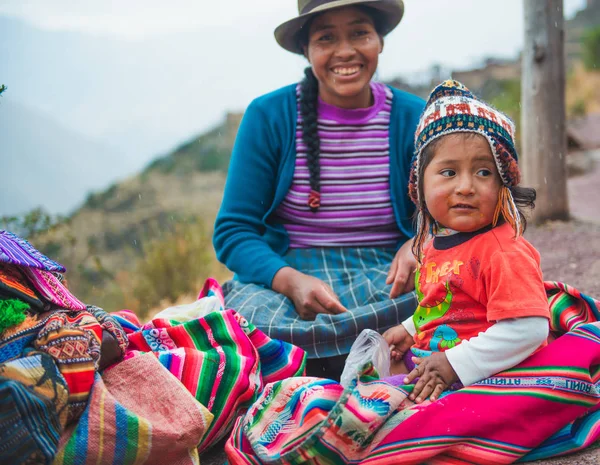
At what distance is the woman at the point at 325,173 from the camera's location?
275cm

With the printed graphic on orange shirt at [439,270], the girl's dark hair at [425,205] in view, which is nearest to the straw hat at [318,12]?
the girl's dark hair at [425,205]

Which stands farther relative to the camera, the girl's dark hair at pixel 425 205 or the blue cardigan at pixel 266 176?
the blue cardigan at pixel 266 176

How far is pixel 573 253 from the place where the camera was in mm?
4289

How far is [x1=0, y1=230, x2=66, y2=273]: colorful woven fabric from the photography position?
186 centimetres

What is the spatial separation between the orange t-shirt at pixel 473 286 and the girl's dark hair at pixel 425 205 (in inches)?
1.8

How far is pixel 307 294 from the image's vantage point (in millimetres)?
2547

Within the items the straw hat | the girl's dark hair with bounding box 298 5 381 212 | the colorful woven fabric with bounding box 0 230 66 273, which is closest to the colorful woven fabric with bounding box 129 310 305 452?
the colorful woven fabric with bounding box 0 230 66 273

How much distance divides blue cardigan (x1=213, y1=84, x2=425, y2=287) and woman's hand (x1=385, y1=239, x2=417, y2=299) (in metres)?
0.32

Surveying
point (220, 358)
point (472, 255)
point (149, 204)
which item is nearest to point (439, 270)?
point (472, 255)

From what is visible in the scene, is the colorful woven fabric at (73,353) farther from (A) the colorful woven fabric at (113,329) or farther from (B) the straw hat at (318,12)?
(B) the straw hat at (318,12)

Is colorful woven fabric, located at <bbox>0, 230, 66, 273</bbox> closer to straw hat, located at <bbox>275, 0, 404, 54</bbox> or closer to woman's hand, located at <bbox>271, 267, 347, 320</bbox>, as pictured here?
woman's hand, located at <bbox>271, 267, 347, 320</bbox>

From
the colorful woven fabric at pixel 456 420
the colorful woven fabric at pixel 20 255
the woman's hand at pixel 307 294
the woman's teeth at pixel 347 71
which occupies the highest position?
the woman's teeth at pixel 347 71

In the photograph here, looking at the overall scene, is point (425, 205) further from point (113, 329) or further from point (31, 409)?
point (31, 409)

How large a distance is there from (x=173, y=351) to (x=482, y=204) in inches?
46.1
